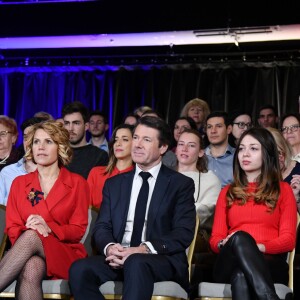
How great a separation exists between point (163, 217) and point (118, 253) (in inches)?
14.5

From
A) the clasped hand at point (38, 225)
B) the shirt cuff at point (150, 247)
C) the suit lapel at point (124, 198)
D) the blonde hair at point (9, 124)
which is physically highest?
the blonde hair at point (9, 124)

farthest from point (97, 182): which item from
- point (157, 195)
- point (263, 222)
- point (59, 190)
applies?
point (263, 222)

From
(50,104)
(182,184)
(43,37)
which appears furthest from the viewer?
(50,104)

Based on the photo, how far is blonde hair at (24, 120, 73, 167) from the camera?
4.68 meters

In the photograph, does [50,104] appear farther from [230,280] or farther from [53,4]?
[230,280]

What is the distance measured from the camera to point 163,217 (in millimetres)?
4273

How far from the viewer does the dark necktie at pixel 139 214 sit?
14.0 ft

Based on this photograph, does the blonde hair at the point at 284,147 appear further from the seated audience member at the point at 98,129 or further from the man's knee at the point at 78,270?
the seated audience member at the point at 98,129

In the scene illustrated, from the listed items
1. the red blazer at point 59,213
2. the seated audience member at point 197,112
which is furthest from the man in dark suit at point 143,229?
the seated audience member at point 197,112

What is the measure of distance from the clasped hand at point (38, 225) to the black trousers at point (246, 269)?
1002 mm

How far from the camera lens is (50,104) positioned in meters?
8.54

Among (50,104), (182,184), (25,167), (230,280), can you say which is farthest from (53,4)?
(230,280)

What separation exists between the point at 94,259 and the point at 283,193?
116 centimetres

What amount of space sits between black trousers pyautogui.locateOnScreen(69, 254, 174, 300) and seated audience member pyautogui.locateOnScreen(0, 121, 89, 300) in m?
0.25
